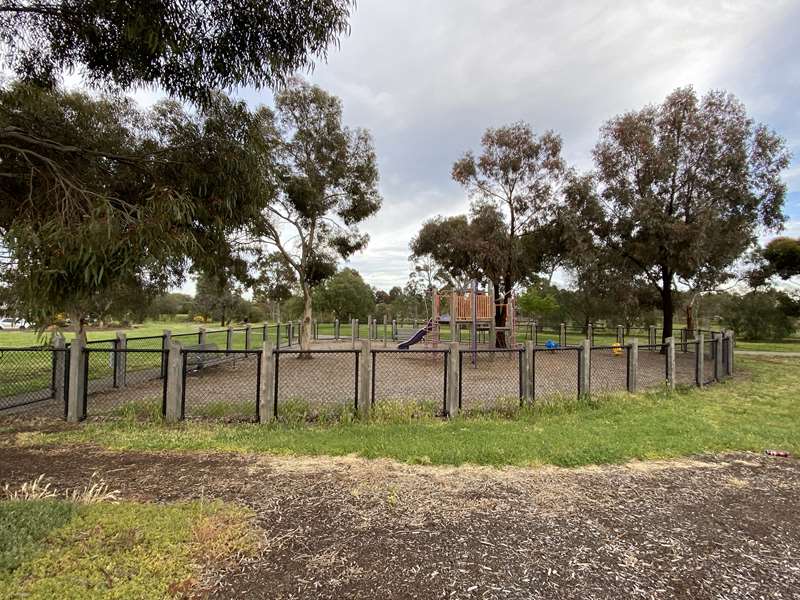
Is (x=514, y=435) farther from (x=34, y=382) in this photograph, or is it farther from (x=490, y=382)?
(x=34, y=382)

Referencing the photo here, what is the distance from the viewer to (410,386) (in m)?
10.4

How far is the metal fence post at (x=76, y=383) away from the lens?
6.54 meters

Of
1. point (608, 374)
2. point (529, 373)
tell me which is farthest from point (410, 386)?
point (608, 374)

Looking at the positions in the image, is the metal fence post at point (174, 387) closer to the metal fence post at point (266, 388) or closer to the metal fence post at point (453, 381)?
the metal fence post at point (266, 388)

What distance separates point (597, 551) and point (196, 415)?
230 inches

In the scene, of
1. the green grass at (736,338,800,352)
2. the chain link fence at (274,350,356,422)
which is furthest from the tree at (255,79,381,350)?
the green grass at (736,338,800,352)

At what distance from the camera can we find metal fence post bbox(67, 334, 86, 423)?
6.54 metres

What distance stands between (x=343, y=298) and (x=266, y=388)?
43688 mm

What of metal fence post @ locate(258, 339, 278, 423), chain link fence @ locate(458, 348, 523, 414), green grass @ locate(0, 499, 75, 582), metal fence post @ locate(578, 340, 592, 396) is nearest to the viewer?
green grass @ locate(0, 499, 75, 582)

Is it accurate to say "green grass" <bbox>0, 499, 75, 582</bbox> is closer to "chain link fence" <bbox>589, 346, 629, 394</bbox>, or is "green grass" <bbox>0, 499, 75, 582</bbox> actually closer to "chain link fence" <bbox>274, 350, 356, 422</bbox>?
"chain link fence" <bbox>274, 350, 356, 422</bbox>

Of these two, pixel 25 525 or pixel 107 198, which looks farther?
pixel 107 198

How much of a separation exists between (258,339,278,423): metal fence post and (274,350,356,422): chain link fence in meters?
0.09

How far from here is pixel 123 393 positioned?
8883mm

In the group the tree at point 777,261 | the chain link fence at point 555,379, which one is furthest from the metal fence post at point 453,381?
the tree at point 777,261
